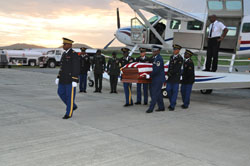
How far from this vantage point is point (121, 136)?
4.70 meters

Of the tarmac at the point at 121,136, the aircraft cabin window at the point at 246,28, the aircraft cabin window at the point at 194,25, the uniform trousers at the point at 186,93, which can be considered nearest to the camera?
the tarmac at the point at 121,136

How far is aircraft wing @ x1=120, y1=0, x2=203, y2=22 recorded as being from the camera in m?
9.84

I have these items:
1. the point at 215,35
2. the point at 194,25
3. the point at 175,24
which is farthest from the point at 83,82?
the point at 215,35

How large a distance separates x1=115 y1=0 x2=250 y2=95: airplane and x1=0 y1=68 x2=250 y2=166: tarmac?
54.9 inches

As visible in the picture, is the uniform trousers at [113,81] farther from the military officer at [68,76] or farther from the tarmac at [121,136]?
the military officer at [68,76]

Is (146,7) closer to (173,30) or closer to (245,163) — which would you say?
(173,30)

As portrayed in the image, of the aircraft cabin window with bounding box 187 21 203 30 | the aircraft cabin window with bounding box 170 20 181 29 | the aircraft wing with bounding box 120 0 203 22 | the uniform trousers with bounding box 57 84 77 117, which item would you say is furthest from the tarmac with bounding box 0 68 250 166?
the aircraft cabin window with bounding box 170 20 181 29

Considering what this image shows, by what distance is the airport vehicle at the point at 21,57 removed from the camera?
26.6 meters

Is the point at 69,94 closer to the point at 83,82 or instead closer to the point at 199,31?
the point at 83,82

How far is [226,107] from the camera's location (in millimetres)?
8047

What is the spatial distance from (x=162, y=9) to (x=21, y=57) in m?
20.5

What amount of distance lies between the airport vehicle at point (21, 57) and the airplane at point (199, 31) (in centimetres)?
1795

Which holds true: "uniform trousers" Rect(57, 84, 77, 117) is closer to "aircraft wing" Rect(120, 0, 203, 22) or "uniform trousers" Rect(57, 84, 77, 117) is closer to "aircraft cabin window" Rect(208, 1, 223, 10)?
"aircraft wing" Rect(120, 0, 203, 22)

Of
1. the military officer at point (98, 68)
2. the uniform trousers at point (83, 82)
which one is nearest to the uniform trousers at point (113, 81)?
the military officer at point (98, 68)
